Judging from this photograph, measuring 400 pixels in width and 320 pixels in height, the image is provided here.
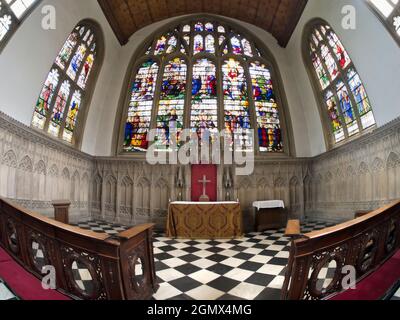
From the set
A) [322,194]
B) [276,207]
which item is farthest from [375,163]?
[276,207]

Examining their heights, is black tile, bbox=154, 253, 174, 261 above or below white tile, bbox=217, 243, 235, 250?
above

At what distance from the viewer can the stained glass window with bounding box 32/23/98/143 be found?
6406mm

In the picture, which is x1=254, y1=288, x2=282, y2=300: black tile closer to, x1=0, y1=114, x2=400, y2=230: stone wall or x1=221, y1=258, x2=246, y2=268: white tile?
x1=221, y1=258, x2=246, y2=268: white tile

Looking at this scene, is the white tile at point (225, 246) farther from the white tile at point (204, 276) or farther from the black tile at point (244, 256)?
the white tile at point (204, 276)

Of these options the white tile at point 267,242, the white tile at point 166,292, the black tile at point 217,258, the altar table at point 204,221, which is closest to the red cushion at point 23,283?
the white tile at point 166,292

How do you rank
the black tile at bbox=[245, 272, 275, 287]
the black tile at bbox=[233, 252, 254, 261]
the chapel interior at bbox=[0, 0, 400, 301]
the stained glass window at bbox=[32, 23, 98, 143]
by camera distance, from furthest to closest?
the stained glass window at bbox=[32, 23, 98, 143] → the black tile at bbox=[233, 252, 254, 261] → the black tile at bbox=[245, 272, 275, 287] → the chapel interior at bbox=[0, 0, 400, 301]

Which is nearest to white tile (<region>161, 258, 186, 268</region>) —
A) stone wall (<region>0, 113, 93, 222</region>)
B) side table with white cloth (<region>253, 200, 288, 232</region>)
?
side table with white cloth (<region>253, 200, 288, 232</region>)

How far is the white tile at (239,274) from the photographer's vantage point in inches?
114

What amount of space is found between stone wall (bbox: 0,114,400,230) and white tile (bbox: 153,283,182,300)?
4.80 m

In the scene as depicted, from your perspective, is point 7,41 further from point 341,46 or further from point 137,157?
point 341,46

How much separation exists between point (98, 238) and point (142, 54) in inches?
389

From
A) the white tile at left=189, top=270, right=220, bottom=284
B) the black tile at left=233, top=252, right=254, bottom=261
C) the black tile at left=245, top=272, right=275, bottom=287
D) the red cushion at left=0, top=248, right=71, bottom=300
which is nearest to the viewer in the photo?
the red cushion at left=0, top=248, right=71, bottom=300

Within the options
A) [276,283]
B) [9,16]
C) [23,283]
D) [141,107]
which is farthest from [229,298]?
[141,107]

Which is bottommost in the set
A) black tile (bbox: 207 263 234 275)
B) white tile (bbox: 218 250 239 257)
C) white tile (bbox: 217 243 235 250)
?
white tile (bbox: 217 243 235 250)
